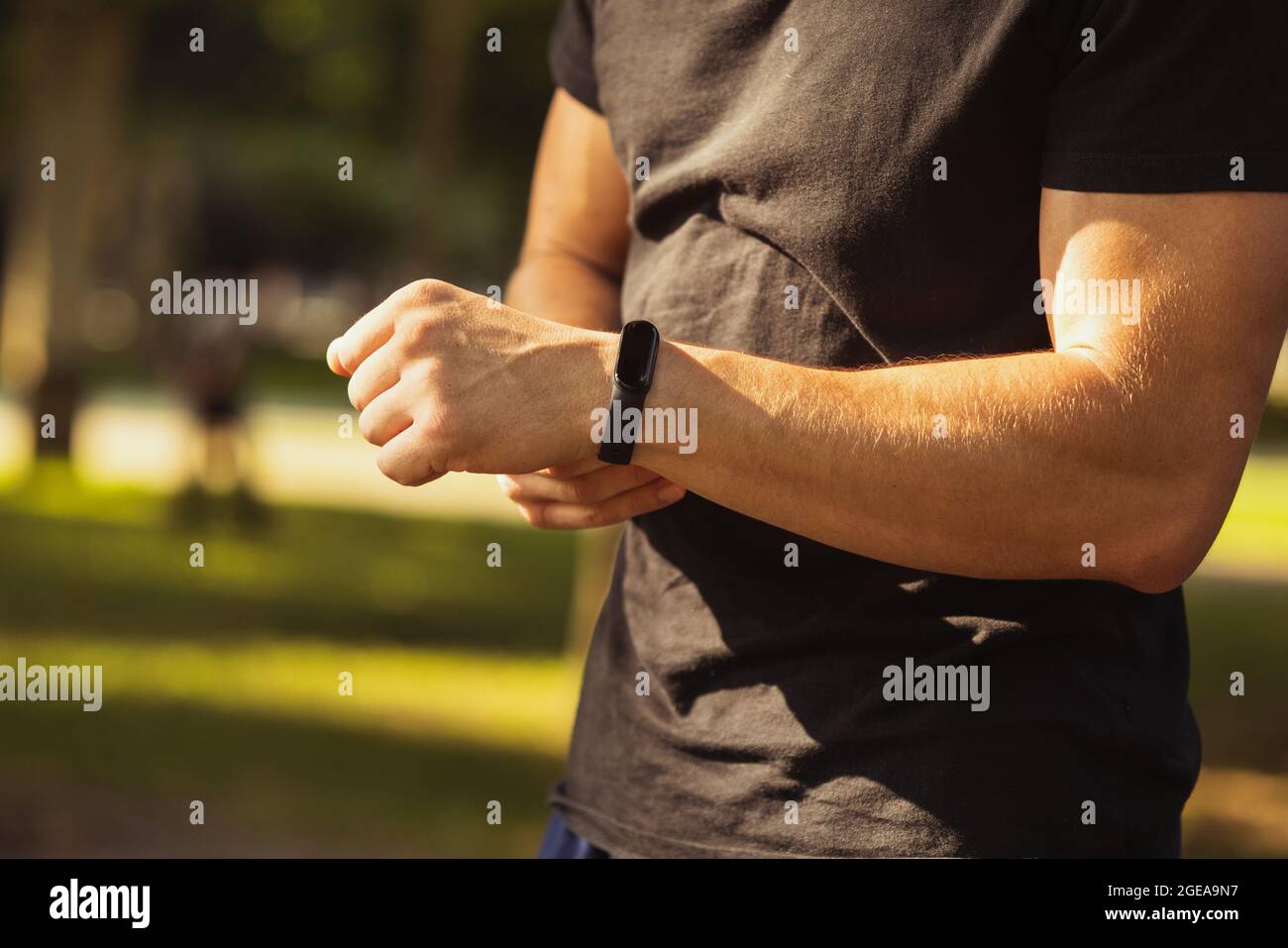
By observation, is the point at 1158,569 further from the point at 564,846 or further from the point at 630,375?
the point at 564,846

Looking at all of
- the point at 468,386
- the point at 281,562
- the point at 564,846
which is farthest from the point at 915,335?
the point at 281,562

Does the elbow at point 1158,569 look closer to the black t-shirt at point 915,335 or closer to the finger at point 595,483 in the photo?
the black t-shirt at point 915,335

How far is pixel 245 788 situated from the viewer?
23.4 ft

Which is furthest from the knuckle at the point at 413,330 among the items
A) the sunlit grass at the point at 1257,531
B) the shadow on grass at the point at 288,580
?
the sunlit grass at the point at 1257,531

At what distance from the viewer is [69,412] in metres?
17.2

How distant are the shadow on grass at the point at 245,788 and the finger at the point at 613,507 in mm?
4474

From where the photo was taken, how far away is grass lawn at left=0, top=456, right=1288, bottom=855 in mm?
6777

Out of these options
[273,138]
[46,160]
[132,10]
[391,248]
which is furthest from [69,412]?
[391,248]

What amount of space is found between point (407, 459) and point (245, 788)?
18.9 feet

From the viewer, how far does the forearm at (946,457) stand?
5.77 ft

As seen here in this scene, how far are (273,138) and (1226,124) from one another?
84.0ft

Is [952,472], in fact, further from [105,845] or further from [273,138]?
[273,138]

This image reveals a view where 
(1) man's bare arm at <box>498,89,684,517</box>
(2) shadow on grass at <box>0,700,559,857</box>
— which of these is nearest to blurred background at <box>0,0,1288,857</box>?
(2) shadow on grass at <box>0,700,559,857</box>

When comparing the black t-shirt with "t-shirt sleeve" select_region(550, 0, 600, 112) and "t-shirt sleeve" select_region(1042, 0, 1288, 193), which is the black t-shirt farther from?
"t-shirt sleeve" select_region(550, 0, 600, 112)
